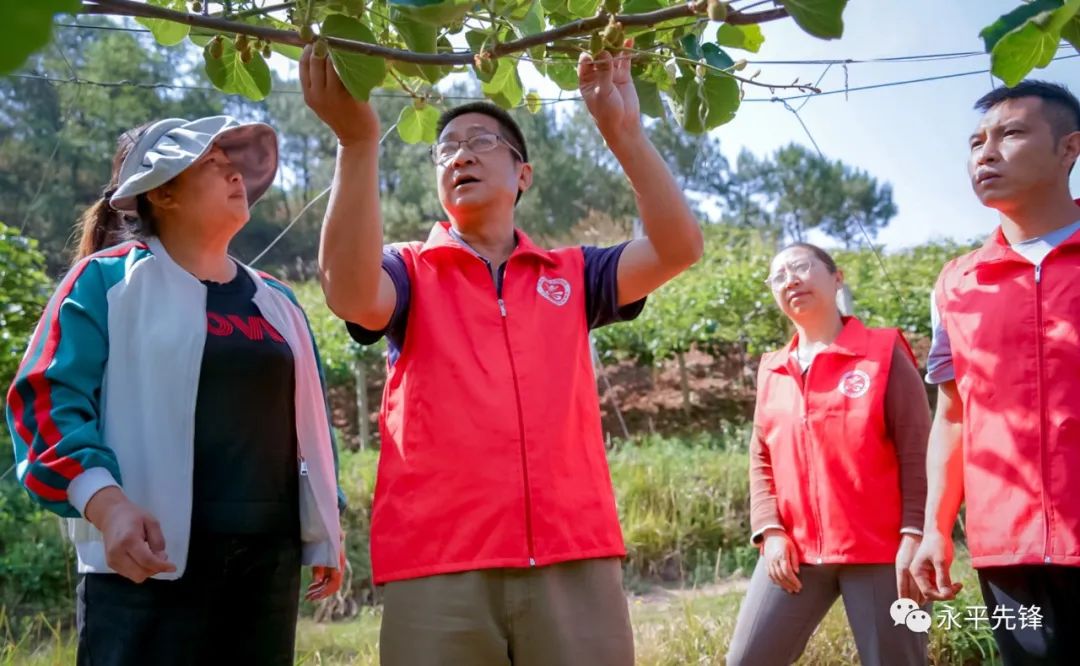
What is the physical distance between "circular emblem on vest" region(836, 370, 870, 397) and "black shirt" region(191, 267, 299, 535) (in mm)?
1457

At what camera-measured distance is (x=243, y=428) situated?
6.01ft

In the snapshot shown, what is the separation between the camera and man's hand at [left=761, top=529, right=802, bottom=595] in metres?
2.64

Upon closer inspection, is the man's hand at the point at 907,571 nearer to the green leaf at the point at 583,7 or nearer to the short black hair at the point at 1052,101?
the short black hair at the point at 1052,101

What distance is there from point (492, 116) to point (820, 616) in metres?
1.53

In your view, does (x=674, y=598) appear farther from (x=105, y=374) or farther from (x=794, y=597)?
(x=105, y=374)

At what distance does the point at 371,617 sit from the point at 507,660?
3798 millimetres

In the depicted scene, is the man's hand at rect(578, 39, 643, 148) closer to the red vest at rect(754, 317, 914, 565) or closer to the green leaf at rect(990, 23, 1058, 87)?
the green leaf at rect(990, 23, 1058, 87)

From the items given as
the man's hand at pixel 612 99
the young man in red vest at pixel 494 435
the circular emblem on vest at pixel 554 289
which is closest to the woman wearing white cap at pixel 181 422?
the young man in red vest at pixel 494 435

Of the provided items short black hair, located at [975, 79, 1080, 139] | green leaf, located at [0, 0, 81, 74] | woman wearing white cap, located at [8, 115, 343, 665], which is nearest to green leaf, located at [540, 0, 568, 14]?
woman wearing white cap, located at [8, 115, 343, 665]

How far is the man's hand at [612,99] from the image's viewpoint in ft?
5.00

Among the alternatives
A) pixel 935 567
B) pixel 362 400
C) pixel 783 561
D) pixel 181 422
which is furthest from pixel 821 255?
pixel 362 400

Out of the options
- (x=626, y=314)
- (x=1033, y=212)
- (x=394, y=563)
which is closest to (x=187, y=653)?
(x=394, y=563)

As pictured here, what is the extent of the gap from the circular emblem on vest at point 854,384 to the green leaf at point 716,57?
163cm

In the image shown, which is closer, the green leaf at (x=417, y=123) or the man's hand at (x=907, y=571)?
the green leaf at (x=417, y=123)
